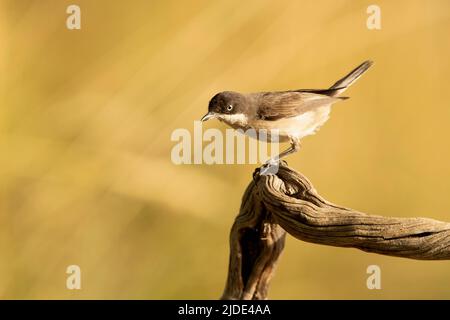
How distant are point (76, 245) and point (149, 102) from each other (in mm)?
1054

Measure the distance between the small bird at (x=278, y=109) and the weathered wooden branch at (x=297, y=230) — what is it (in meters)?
0.35

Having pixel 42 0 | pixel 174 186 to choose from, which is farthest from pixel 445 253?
pixel 42 0

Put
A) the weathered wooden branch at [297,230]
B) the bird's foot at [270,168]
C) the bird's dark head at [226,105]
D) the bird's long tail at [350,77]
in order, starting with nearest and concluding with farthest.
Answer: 1. the weathered wooden branch at [297,230]
2. the bird's foot at [270,168]
3. the bird's dark head at [226,105]
4. the bird's long tail at [350,77]

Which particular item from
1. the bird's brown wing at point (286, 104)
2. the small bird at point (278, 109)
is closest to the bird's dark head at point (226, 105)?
the small bird at point (278, 109)

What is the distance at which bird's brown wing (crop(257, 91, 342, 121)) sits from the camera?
377 cm

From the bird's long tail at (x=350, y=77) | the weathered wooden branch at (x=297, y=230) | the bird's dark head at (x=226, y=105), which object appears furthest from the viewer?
the bird's long tail at (x=350, y=77)

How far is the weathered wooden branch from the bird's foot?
3cm

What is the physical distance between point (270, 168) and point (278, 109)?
1.29 ft

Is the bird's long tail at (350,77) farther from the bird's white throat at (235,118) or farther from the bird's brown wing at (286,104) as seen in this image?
the bird's white throat at (235,118)

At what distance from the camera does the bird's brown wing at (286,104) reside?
377 centimetres

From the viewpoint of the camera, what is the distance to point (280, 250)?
358 centimetres

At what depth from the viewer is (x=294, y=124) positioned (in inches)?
150

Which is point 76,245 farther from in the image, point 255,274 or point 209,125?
point 255,274

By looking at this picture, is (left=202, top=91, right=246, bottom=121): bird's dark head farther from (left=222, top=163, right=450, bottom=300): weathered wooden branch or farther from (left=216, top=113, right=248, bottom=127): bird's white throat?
(left=222, top=163, right=450, bottom=300): weathered wooden branch
